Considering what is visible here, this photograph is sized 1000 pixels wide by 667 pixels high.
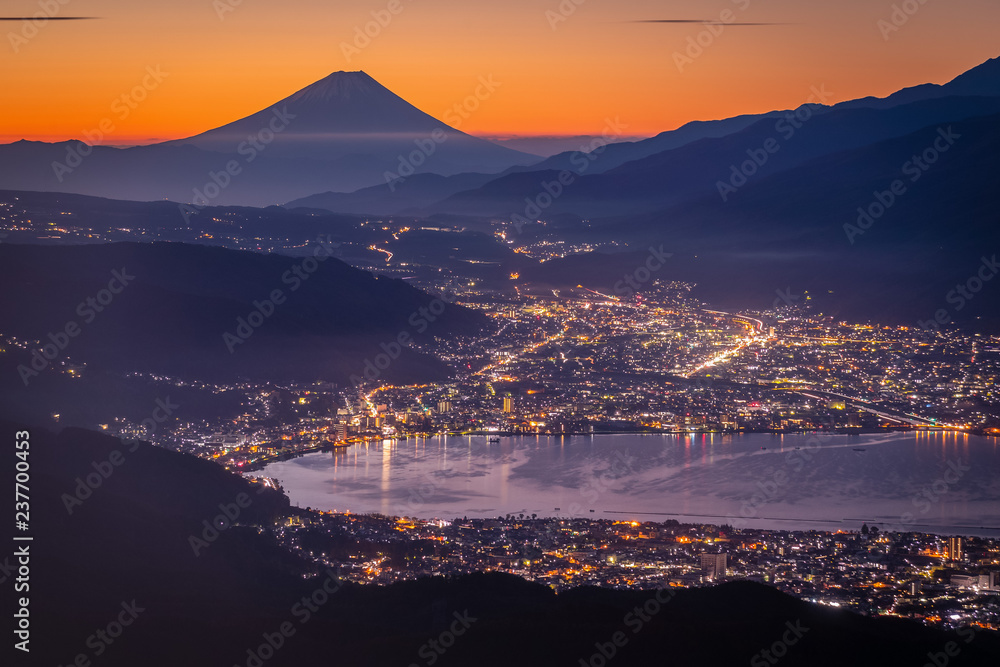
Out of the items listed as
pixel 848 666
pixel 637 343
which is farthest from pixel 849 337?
pixel 848 666

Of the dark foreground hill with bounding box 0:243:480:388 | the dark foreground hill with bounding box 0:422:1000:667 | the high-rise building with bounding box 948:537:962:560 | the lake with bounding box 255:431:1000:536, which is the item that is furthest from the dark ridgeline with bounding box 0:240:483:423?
the high-rise building with bounding box 948:537:962:560

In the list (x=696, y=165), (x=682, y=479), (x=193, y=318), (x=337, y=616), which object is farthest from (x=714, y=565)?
(x=696, y=165)

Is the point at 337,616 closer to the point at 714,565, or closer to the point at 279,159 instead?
the point at 714,565

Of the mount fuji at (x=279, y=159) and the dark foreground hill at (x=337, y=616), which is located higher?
the mount fuji at (x=279, y=159)

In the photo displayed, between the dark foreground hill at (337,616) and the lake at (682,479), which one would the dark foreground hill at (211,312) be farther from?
the dark foreground hill at (337,616)

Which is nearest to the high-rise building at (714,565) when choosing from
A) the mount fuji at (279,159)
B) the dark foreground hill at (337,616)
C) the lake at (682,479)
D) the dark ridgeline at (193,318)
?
the dark foreground hill at (337,616)

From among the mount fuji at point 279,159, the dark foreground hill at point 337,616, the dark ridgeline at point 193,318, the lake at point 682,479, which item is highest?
the mount fuji at point 279,159
